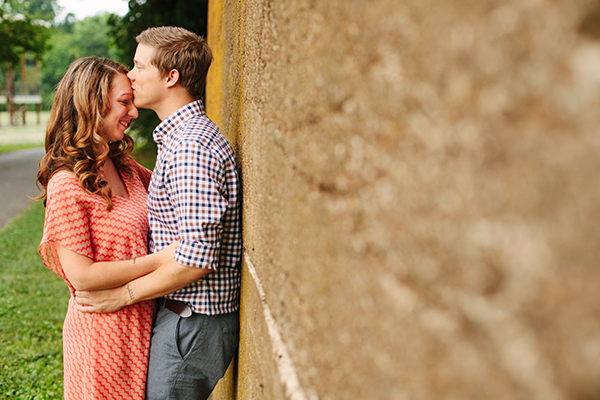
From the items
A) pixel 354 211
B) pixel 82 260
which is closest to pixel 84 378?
pixel 82 260

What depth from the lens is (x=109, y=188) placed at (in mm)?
2471

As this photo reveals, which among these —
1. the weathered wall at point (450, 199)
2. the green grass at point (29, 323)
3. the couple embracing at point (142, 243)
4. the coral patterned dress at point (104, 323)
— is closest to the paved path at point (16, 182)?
the green grass at point (29, 323)

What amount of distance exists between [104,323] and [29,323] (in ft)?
14.4

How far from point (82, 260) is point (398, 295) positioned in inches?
79.3

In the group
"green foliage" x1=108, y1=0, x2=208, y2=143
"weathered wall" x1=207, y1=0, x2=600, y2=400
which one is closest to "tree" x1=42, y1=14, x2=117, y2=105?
"green foliage" x1=108, y1=0, x2=208, y2=143

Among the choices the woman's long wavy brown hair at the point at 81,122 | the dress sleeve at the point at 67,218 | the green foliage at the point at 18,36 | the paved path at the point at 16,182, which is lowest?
the paved path at the point at 16,182

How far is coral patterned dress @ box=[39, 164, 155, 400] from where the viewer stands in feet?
7.64

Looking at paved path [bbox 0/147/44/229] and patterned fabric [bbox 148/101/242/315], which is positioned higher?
patterned fabric [bbox 148/101/242/315]

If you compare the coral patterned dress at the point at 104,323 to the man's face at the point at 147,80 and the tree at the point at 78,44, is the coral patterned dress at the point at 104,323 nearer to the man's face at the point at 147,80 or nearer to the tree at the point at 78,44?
the man's face at the point at 147,80

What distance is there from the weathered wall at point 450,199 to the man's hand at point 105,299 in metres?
1.54

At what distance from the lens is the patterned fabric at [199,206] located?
200cm

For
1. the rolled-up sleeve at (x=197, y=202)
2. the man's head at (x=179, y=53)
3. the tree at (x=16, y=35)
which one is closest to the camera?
the rolled-up sleeve at (x=197, y=202)

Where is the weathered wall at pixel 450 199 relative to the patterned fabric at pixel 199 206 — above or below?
above

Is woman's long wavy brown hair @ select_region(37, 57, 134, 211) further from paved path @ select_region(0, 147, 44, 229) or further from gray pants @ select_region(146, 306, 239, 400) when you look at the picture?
paved path @ select_region(0, 147, 44, 229)
